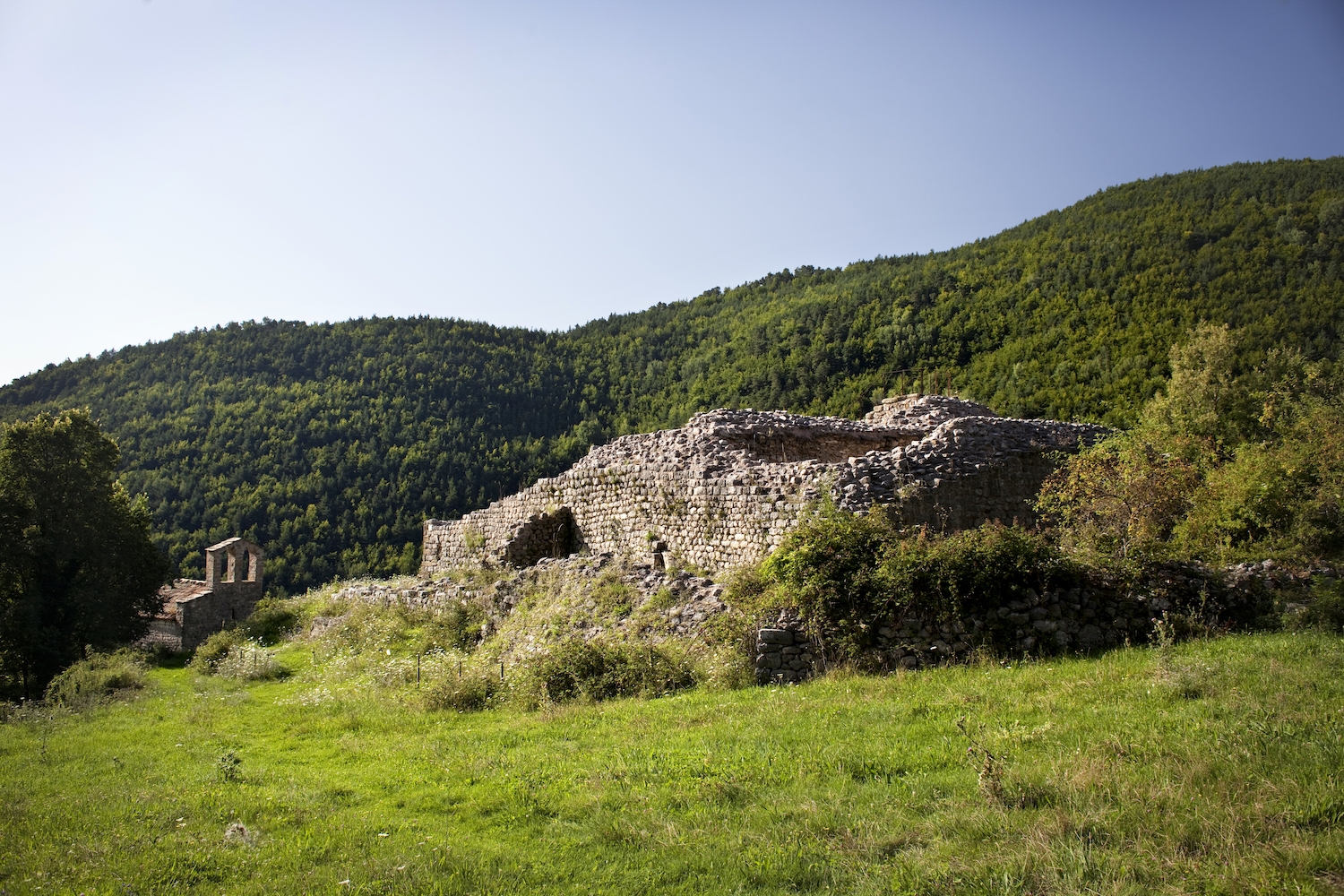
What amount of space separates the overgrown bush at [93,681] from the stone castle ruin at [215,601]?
10.2 meters

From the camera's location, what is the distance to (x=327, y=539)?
53406mm

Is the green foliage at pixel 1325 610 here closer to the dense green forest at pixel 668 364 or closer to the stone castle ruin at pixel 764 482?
the stone castle ruin at pixel 764 482

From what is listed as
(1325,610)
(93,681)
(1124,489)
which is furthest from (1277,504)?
(93,681)

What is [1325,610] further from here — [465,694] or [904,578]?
[465,694]

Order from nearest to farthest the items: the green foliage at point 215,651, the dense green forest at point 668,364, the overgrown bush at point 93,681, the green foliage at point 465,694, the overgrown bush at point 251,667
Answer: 1. the green foliage at point 465,694
2. the overgrown bush at point 93,681
3. the overgrown bush at point 251,667
4. the green foliage at point 215,651
5. the dense green forest at point 668,364

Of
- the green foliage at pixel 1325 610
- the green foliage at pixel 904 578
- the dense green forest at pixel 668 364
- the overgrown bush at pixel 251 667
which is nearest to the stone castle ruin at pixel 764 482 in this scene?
the green foliage at pixel 904 578

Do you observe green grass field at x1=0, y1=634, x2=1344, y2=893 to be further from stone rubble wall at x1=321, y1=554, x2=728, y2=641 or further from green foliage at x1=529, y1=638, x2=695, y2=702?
stone rubble wall at x1=321, y1=554, x2=728, y2=641

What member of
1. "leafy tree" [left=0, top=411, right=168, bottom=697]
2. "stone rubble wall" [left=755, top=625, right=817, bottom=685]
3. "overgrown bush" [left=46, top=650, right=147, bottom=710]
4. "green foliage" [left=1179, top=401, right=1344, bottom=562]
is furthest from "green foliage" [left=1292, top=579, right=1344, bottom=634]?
"leafy tree" [left=0, top=411, right=168, bottom=697]

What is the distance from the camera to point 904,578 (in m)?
8.88

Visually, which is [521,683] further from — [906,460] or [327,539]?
[327,539]

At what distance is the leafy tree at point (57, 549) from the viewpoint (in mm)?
18406

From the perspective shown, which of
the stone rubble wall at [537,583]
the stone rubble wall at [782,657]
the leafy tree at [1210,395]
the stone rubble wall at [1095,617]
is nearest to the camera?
the stone rubble wall at [1095,617]

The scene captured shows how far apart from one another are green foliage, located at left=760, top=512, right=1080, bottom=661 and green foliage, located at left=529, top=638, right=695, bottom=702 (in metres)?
1.76

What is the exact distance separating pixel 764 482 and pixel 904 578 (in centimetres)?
447
